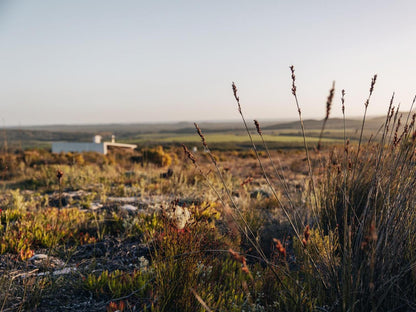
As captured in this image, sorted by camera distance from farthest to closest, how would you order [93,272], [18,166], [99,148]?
1. [99,148]
2. [18,166]
3. [93,272]

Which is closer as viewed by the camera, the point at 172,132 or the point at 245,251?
the point at 245,251

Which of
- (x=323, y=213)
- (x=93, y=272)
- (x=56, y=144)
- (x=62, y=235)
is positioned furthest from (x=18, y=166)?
(x=56, y=144)

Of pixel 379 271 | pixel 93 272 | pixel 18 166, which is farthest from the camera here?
pixel 18 166

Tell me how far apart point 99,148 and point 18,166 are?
16944mm

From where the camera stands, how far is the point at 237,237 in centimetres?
386

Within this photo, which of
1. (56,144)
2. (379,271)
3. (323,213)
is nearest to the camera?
(379,271)

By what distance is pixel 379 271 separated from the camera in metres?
1.97

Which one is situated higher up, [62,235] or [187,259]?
[187,259]

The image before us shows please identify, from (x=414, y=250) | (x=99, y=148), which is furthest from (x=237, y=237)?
(x=99, y=148)

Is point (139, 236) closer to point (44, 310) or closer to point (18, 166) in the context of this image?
point (44, 310)

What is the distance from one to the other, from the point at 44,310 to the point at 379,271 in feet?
7.99

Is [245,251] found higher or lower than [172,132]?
higher

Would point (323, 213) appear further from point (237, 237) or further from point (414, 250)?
point (414, 250)

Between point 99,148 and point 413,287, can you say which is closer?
point 413,287
